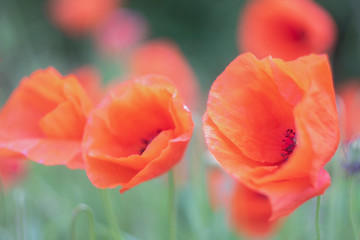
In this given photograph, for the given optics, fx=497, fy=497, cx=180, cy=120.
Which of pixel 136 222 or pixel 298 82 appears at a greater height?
pixel 298 82

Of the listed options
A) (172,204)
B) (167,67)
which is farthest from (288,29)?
(172,204)

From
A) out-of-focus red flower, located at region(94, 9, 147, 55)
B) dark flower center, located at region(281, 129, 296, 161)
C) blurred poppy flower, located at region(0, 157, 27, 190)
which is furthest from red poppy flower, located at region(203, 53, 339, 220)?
out-of-focus red flower, located at region(94, 9, 147, 55)

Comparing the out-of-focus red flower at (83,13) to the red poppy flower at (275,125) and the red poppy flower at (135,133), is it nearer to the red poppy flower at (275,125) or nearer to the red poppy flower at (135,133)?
the red poppy flower at (135,133)

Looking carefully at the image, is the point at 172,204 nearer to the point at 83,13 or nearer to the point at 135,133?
the point at 135,133

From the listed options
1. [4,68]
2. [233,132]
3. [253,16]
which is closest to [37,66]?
[4,68]

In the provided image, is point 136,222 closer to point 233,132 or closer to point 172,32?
point 233,132

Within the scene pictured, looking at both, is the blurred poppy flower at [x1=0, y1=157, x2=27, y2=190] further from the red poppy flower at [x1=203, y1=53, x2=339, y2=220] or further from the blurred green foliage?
the red poppy flower at [x1=203, y1=53, x2=339, y2=220]

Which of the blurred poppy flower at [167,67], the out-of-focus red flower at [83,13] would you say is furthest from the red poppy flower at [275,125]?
the out-of-focus red flower at [83,13]
